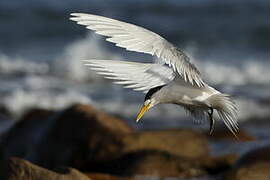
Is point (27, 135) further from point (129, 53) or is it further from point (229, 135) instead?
point (129, 53)

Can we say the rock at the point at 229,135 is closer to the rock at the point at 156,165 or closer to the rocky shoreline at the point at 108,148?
the rocky shoreline at the point at 108,148

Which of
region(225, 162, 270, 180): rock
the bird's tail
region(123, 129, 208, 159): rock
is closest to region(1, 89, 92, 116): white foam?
region(123, 129, 208, 159): rock

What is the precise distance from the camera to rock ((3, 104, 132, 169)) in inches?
328

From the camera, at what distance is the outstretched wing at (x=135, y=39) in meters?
4.84

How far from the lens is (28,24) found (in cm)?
2069

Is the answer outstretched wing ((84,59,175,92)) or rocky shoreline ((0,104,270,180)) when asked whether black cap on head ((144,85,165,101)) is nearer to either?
outstretched wing ((84,59,175,92))

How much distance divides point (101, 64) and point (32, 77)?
9.49m

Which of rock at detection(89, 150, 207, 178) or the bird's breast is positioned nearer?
the bird's breast

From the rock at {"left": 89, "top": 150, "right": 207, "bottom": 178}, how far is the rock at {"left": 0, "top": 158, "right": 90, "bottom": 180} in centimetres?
199

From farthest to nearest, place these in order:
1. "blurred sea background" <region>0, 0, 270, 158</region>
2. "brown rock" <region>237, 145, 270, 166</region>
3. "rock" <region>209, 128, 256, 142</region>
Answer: "blurred sea background" <region>0, 0, 270, 158</region>, "rock" <region>209, 128, 256, 142</region>, "brown rock" <region>237, 145, 270, 166</region>

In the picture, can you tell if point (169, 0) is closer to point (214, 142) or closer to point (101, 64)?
point (214, 142)

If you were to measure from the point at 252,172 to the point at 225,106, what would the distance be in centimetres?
94

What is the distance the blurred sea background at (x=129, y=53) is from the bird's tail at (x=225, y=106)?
2836 mm

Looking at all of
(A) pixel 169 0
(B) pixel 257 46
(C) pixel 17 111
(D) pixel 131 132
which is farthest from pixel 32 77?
(A) pixel 169 0
